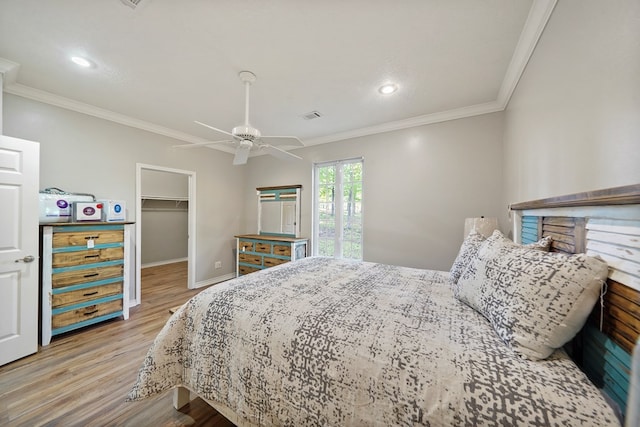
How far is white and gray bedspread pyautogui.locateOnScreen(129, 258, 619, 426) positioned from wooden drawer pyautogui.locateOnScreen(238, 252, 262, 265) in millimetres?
2348

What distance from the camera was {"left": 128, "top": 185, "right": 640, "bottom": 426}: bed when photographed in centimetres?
73

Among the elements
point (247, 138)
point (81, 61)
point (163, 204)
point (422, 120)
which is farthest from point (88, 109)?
point (422, 120)

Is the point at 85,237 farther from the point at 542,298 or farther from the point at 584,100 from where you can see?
the point at 584,100

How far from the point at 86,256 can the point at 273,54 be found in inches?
119

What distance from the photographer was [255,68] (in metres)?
2.05

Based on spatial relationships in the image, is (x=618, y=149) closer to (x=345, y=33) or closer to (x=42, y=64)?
(x=345, y=33)

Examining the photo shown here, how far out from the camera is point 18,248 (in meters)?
2.00

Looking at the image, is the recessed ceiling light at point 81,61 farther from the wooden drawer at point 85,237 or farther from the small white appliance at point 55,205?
the wooden drawer at point 85,237

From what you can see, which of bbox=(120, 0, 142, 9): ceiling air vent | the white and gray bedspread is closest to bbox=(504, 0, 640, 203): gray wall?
the white and gray bedspread

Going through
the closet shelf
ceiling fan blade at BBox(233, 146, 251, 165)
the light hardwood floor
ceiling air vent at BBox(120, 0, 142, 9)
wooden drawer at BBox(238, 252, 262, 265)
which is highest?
ceiling air vent at BBox(120, 0, 142, 9)

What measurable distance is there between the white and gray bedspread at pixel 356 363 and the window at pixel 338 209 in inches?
78.8

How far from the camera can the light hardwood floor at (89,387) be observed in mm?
1436

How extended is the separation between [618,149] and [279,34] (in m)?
2.04

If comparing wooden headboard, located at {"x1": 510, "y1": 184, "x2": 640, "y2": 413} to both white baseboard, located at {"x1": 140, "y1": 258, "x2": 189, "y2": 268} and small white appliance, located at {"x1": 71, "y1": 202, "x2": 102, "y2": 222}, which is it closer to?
small white appliance, located at {"x1": 71, "y1": 202, "x2": 102, "y2": 222}
